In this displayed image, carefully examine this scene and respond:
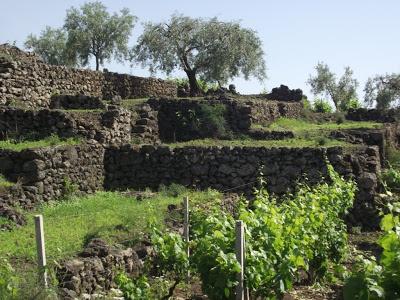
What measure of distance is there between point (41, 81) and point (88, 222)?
943cm

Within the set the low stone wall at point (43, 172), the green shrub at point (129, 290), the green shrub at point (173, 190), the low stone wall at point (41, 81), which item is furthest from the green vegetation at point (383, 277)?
the low stone wall at point (41, 81)

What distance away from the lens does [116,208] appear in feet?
44.4

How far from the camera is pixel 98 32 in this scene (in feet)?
152

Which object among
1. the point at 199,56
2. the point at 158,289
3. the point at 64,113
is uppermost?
the point at 199,56

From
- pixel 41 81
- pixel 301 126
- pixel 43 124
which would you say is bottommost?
pixel 301 126

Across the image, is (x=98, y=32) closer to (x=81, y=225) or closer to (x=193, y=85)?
(x=193, y=85)

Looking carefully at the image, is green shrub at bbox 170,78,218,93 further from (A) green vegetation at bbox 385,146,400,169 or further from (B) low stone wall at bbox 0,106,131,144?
(B) low stone wall at bbox 0,106,131,144

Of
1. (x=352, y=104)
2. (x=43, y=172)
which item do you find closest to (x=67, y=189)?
(x=43, y=172)

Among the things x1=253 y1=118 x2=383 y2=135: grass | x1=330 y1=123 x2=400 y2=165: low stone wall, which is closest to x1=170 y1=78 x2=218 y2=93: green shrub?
x1=253 y1=118 x2=383 y2=135: grass

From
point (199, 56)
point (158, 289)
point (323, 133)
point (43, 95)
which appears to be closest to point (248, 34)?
point (199, 56)

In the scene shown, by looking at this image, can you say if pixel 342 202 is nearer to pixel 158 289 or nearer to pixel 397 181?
pixel 397 181

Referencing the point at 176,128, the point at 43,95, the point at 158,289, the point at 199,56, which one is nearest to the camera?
the point at 158,289

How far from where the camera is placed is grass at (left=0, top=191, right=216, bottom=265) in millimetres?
9734

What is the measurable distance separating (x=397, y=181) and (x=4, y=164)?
11055mm
